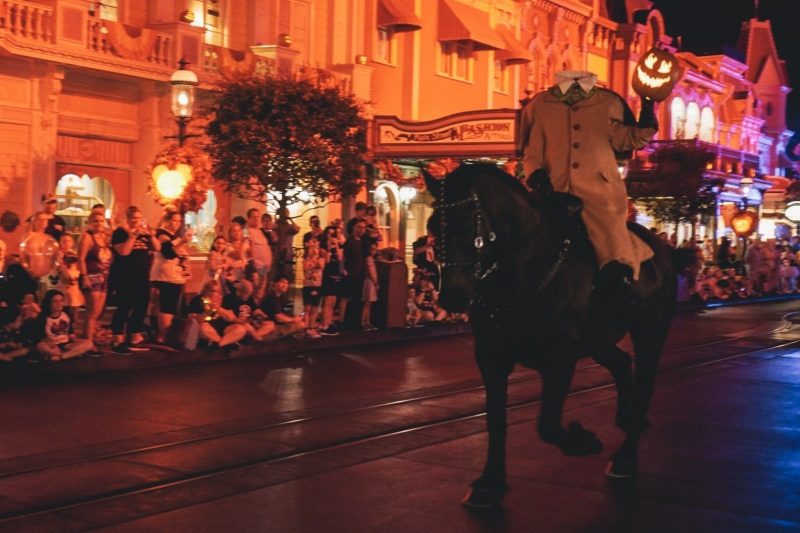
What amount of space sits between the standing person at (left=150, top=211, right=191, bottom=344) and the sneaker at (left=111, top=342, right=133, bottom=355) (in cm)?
60

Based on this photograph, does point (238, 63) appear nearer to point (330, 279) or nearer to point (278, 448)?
point (330, 279)

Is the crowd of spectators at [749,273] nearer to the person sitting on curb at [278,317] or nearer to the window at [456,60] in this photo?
the window at [456,60]

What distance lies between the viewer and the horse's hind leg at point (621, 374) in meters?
8.18

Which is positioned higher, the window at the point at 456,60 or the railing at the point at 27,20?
the window at the point at 456,60

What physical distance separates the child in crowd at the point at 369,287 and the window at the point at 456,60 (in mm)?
15940

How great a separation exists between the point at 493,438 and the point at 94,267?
25.7 feet

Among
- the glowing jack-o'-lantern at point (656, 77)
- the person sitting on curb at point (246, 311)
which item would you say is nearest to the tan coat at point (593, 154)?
the glowing jack-o'-lantern at point (656, 77)

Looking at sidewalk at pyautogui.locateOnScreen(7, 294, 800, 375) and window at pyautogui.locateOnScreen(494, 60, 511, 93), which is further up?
window at pyautogui.locateOnScreen(494, 60, 511, 93)

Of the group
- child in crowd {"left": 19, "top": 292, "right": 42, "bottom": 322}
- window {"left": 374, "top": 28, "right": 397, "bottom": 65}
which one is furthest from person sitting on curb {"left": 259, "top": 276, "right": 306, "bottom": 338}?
window {"left": 374, "top": 28, "right": 397, "bottom": 65}

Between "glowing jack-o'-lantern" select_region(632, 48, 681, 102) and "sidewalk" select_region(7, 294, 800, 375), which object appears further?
"sidewalk" select_region(7, 294, 800, 375)

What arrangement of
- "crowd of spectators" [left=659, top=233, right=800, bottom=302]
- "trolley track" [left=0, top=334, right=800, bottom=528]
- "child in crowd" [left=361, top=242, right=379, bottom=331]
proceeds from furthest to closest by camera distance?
1. "crowd of spectators" [left=659, top=233, right=800, bottom=302]
2. "child in crowd" [left=361, top=242, right=379, bottom=331]
3. "trolley track" [left=0, top=334, right=800, bottom=528]

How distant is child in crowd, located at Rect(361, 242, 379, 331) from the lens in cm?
Answer: 1764

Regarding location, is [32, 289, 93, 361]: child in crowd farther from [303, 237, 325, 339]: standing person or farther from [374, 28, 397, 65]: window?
[374, 28, 397, 65]: window

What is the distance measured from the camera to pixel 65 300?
523 inches
